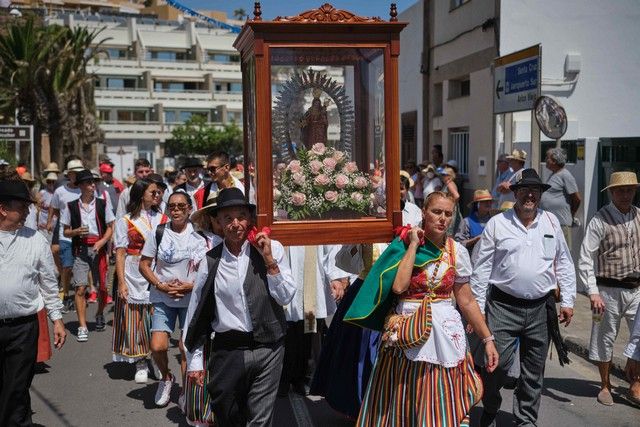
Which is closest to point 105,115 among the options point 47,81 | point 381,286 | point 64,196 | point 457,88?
point 47,81

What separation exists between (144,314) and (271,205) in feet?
10.0

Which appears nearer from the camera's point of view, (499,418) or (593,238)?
(499,418)

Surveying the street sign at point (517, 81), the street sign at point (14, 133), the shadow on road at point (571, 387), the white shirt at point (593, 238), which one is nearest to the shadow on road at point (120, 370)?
the shadow on road at point (571, 387)

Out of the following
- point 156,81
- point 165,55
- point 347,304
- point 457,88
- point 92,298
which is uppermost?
point 165,55

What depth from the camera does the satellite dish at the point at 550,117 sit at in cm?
1042

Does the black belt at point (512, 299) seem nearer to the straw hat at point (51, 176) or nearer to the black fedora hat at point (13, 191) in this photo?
the black fedora hat at point (13, 191)

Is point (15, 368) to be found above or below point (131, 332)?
above

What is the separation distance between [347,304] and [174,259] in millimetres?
1571

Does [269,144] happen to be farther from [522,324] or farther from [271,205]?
[522,324]

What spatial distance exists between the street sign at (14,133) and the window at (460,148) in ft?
42.3

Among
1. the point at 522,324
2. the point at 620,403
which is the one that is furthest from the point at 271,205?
the point at 620,403

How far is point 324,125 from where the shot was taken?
18.9ft

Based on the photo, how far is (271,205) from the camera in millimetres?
5367

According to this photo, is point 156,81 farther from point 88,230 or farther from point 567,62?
point 88,230
